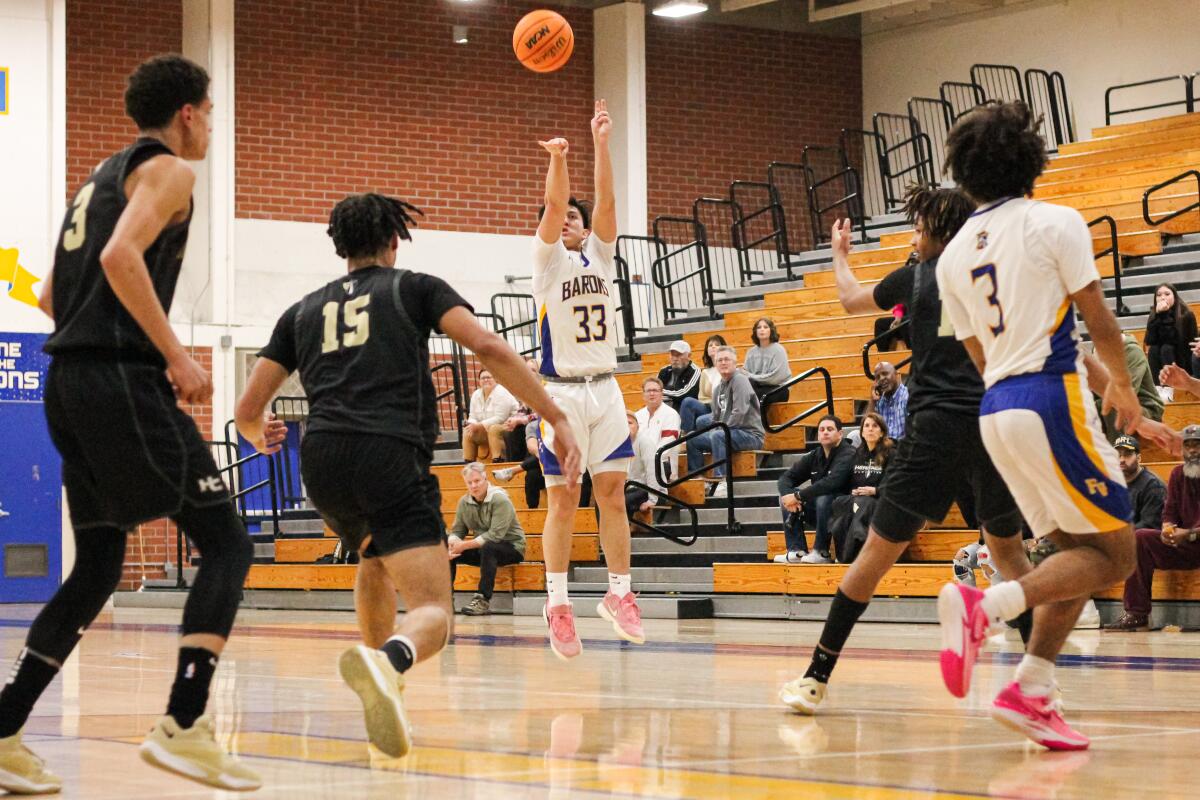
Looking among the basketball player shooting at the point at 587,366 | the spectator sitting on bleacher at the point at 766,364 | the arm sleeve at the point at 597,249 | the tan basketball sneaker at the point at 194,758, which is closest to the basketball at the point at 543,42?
the basketball player shooting at the point at 587,366

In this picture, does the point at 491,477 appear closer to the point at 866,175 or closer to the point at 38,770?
the point at 866,175

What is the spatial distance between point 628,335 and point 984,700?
12.8 metres

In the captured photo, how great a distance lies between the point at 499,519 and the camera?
14656mm

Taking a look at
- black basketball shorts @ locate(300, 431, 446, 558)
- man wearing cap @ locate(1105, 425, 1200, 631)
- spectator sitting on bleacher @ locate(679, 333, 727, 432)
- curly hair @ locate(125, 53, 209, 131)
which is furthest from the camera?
spectator sitting on bleacher @ locate(679, 333, 727, 432)

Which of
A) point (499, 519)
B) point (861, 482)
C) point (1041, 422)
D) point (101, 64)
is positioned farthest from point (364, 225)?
point (101, 64)

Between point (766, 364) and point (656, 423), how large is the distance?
133 centimetres

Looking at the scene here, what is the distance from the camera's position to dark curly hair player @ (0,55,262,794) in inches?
162

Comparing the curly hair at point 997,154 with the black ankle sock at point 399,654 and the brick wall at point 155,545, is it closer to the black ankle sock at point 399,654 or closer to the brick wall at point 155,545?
the black ankle sock at point 399,654

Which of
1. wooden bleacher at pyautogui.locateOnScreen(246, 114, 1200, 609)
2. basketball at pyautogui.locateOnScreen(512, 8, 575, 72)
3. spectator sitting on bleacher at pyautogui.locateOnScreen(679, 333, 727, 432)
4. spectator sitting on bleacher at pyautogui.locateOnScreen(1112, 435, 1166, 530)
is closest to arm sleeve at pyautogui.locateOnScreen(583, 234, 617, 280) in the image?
basketball at pyautogui.locateOnScreen(512, 8, 575, 72)

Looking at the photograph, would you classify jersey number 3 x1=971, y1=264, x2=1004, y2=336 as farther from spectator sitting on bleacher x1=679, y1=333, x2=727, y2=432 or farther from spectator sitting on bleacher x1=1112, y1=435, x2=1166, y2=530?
spectator sitting on bleacher x1=679, y1=333, x2=727, y2=432

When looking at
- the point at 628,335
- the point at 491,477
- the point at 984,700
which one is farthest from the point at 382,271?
the point at 628,335

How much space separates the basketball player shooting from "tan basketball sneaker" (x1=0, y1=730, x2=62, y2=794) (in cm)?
389

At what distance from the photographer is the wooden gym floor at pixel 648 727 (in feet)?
13.7

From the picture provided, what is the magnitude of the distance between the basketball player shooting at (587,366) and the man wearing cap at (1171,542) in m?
4.15
